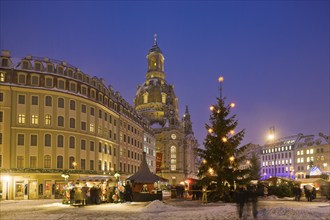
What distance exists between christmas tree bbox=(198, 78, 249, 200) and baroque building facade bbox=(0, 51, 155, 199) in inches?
914

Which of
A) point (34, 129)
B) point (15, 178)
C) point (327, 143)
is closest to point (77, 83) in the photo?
point (34, 129)

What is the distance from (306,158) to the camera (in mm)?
140750

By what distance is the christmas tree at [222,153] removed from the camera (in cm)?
3625

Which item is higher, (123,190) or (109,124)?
(109,124)

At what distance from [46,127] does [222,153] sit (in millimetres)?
30971

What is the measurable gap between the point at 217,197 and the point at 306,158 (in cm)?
11181

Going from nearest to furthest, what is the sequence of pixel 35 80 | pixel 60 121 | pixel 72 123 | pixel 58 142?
pixel 35 80 → pixel 58 142 → pixel 60 121 → pixel 72 123

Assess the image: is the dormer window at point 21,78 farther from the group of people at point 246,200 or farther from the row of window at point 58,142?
the group of people at point 246,200

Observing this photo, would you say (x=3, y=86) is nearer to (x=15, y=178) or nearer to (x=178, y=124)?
(x=15, y=178)

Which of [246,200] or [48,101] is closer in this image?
[246,200]

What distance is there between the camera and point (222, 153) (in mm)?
36656

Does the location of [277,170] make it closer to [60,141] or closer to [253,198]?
[60,141]

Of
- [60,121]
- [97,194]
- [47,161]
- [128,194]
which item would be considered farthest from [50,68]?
[97,194]

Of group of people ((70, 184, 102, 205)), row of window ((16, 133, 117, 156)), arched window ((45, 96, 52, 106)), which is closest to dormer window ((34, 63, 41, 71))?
arched window ((45, 96, 52, 106))
